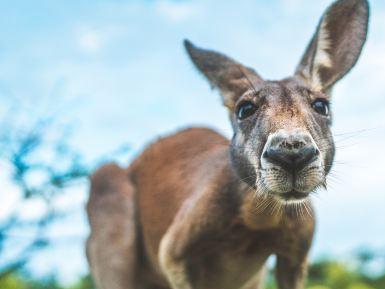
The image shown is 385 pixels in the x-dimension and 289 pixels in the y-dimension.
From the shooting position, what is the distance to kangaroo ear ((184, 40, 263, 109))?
19.6ft

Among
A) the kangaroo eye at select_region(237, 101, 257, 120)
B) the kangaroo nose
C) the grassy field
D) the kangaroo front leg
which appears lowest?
the grassy field

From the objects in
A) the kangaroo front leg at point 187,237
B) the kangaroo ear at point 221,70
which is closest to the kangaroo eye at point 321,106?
the kangaroo ear at point 221,70

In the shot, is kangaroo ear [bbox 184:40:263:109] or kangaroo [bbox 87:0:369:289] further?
kangaroo ear [bbox 184:40:263:109]

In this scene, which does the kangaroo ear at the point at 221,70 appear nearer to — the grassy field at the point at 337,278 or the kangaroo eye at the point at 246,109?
the kangaroo eye at the point at 246,109

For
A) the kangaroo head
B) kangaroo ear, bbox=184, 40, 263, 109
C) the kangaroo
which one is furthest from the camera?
kangaroo ear, bbox=184, 40, 263, 109

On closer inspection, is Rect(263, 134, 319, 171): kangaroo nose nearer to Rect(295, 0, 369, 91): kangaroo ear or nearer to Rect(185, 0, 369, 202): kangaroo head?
Rect(185, 0, 369, 202): kangaroo head

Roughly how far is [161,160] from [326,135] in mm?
2599

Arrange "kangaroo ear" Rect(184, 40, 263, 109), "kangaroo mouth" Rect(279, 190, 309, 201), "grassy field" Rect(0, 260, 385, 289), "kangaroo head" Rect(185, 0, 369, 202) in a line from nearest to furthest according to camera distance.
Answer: "kangaroo head" Rect(185, 0, 369, 202) → "kangaroo mouth" Rect(279, 190, 309, 201) → "kangaroo ear" Rect(184, 40, 263, 109) → "grassy field" Rect(0, 260, 385, 289)

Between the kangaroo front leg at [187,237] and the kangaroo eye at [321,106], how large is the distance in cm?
121

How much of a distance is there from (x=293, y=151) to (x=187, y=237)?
69.5 inches

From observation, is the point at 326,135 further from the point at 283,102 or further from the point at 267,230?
the point at 267,230

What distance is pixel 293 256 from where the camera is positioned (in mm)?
5777

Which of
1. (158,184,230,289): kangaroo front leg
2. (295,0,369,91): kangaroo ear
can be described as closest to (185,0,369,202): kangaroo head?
(295,0,369,91): kangaroo ear

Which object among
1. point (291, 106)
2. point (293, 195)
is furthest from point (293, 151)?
point (291, 106)
